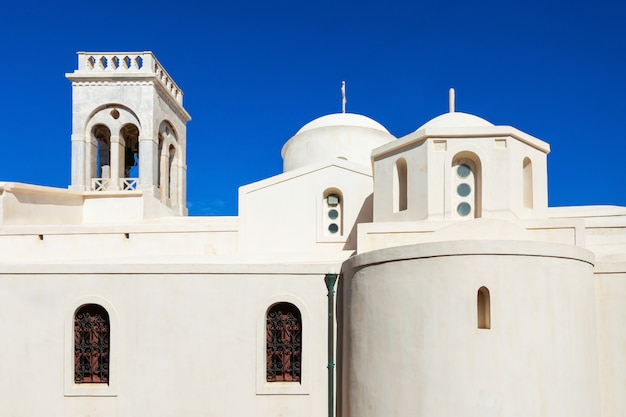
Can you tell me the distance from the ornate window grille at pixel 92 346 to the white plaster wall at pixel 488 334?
5.16m

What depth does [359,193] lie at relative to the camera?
13.5 meters

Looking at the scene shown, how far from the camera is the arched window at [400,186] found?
479 inches

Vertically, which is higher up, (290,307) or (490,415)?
(290,307)

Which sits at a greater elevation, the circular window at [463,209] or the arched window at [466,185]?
the arched window at [466,185]

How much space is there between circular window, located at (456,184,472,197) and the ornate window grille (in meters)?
7.24

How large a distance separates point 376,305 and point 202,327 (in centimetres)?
339

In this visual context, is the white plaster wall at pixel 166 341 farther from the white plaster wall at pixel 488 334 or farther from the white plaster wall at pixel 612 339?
the white plaster wall at pixel 612 339

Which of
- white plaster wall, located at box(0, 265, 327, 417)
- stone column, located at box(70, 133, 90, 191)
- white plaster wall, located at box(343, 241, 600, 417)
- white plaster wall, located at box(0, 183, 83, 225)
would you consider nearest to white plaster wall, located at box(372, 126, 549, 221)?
white plaster wall, located at box(343, 241, 600, 417)

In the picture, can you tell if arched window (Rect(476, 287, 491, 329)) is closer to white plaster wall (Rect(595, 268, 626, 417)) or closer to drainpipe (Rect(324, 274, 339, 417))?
white plaster wall (Rect(595, 268, 626, 417))

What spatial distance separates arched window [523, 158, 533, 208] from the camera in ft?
39.8

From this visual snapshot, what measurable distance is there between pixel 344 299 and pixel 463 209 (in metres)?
3.14

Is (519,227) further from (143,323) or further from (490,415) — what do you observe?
(143,323)

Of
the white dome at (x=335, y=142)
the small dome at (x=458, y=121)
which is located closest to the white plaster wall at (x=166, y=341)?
the small dome at (x=458, y=121)

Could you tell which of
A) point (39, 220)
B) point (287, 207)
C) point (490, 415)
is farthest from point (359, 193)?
point (39, 220)
